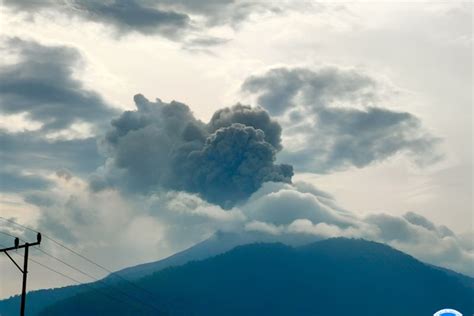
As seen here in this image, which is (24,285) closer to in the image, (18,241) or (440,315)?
(18,241)

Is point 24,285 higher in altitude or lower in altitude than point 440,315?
higher

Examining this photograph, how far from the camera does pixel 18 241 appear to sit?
2488 inches

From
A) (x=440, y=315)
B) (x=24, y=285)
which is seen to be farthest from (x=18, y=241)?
(x=440, y=315)

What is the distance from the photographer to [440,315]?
30.0 m

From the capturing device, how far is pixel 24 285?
63.6 m

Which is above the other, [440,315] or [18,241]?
[18,241]

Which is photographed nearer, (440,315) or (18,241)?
(440,315)

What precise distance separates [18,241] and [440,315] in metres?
43.2

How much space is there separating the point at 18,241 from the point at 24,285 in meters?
3.98

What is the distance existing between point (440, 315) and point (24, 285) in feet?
143

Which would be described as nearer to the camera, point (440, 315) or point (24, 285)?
point (440, 315)
